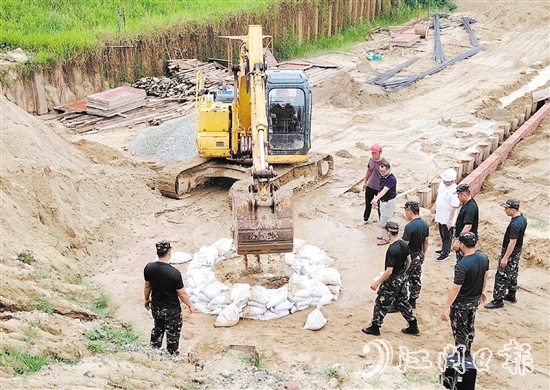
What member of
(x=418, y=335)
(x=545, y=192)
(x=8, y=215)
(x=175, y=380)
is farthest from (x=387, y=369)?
(x=545, y=192)

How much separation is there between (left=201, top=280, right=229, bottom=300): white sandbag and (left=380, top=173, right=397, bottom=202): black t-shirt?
3.65m

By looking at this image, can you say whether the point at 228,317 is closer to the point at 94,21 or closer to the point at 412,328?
the point at 412,328

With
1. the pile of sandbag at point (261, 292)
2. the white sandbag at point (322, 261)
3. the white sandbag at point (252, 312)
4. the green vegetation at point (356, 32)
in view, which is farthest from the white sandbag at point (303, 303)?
the green vegetation at point (356, 32)

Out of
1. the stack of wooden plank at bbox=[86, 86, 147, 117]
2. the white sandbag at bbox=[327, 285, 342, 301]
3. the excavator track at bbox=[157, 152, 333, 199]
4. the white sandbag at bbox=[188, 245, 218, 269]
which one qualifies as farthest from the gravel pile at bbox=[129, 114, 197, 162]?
the white sandbag at bbox=[327, 285, 342, 301]

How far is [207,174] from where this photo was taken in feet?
44.4

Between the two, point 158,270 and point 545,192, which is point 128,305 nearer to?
point 158,270

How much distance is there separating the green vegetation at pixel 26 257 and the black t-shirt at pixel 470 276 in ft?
18.0

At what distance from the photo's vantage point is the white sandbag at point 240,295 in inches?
348

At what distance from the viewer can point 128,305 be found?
30.3 feet

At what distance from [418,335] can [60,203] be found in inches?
239

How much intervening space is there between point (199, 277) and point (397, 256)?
302 cm

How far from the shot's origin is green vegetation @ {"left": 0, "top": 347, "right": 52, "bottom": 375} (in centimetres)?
573

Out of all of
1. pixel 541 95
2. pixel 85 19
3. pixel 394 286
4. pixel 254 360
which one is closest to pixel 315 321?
pixel 394 286

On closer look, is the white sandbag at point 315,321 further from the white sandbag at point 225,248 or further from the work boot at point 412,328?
the white sandbag at point 225,248
